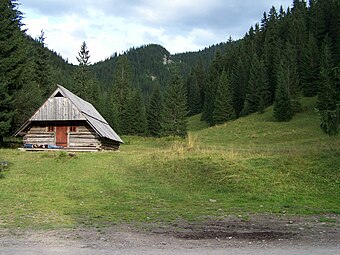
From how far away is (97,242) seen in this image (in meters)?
8.43

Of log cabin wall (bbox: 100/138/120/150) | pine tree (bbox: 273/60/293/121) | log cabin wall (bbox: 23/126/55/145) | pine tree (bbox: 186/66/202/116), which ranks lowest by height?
log cabin wall (bbox: 100/138/120/150)

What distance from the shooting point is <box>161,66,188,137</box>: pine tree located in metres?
56.4

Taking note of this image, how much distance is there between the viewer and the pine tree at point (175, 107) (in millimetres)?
56375

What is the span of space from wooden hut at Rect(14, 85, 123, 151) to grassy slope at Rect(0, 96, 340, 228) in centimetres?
683

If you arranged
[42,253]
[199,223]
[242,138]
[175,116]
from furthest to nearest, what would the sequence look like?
[175,116]
[242,138]
[199,223]
[42,253]

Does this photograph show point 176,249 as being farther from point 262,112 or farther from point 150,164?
point 262,112

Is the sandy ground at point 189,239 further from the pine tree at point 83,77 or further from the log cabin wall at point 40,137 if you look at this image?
the pine tree at point 83,77

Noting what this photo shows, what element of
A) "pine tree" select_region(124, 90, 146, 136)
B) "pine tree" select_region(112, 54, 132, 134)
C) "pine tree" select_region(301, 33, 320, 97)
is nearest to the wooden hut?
"pine tree" select_region(112, 54, 132, 134)

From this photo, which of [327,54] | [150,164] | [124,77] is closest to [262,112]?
[327,54]

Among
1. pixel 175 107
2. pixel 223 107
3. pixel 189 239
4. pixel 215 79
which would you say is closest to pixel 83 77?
pixel 175 107

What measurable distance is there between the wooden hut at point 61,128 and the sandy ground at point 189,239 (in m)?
24.9

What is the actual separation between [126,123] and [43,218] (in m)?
65.2

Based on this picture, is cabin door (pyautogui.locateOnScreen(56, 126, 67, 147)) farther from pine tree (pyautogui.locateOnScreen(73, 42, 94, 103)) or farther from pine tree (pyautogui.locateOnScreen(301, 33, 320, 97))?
pine tree (pyautogui.locateOnScreen(301, 33, 320, 97))

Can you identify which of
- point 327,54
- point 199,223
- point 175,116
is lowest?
point 199,223
